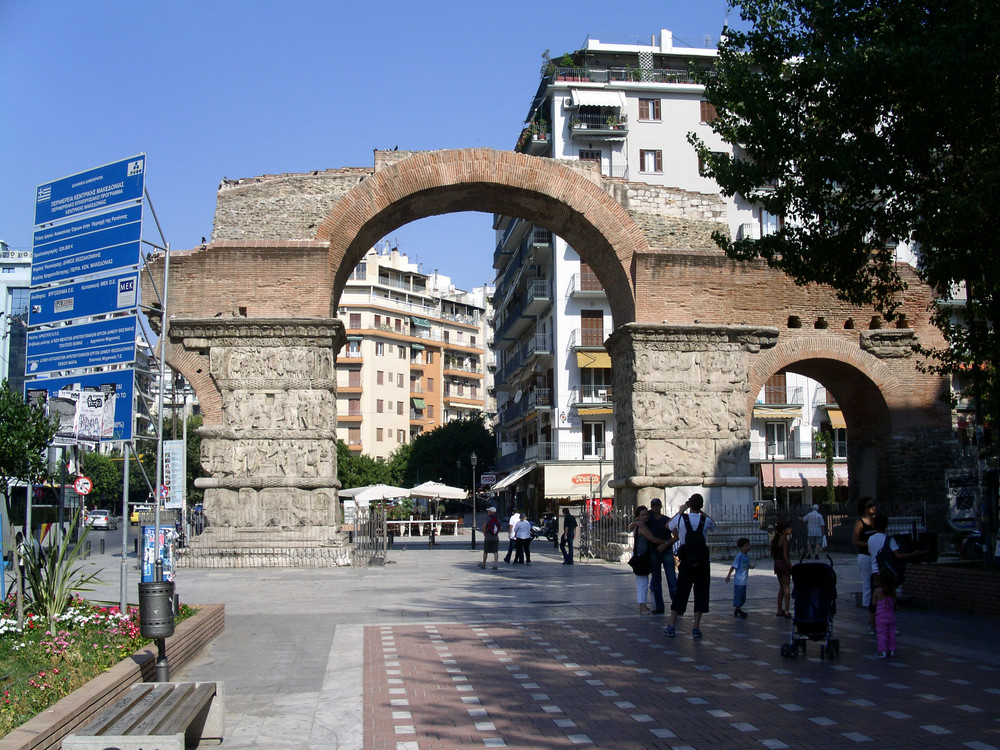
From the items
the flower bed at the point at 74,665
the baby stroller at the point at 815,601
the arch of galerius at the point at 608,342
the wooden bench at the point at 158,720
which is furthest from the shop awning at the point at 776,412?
the wooden bench at the point at 158,720

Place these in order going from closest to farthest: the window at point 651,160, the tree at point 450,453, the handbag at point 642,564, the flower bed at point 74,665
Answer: the flower bed at point 74,665 < the handbag at point 642,564 < the window at point 651,160 < the tree at point 450,453

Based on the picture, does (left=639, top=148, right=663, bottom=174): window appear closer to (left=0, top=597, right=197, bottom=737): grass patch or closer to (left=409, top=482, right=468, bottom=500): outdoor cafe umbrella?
(left=409, top=482, right=468, bottom=500): outdoor cafe umbrella

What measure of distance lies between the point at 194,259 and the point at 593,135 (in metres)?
27.2

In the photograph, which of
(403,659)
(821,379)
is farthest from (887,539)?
(821,379)

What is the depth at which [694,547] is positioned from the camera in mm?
10102

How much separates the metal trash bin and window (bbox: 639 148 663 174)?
39.8 metres

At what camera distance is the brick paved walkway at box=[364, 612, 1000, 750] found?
616cm

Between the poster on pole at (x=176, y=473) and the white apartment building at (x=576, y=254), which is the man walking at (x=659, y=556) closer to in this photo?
the poster on pole at (x=176, y=473)

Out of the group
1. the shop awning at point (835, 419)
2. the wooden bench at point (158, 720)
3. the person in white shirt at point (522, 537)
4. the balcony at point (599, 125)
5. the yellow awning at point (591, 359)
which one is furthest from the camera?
the balcony at point (599, 125)

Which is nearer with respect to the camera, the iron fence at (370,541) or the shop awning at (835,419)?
the iron fence at (370,541)

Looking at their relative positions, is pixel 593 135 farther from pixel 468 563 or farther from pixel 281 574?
pixel 281 574

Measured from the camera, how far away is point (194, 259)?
2005 cm

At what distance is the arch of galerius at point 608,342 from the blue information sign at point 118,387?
32.0ft

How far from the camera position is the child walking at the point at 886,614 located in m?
8.66
